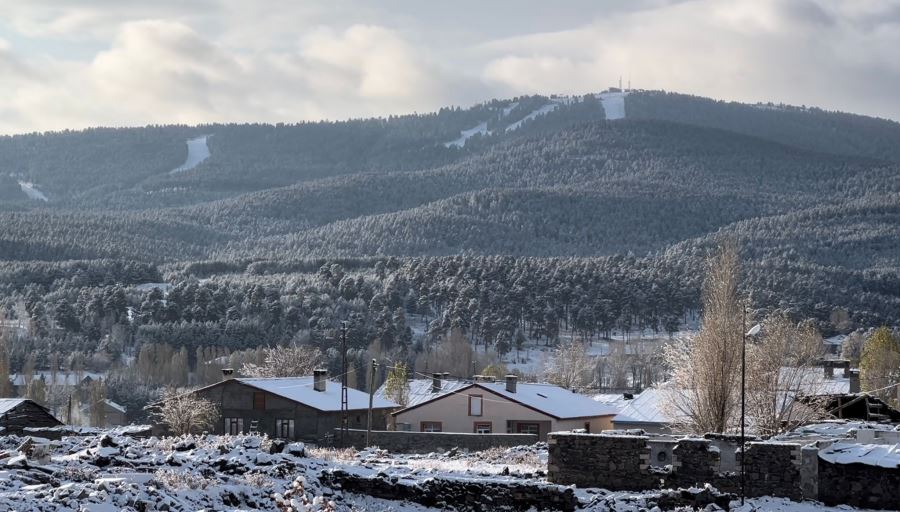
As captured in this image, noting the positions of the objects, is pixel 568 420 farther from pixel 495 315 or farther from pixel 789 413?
pixel 495 315

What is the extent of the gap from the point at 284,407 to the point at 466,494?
146 ft

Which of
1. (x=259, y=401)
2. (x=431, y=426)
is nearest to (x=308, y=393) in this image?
(x=259, y=401)

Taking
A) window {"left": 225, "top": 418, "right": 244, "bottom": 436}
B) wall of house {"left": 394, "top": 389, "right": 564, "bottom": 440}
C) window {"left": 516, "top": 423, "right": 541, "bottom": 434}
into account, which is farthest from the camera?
window {"left": 225, "top": 418, "right": 244, "bottom": 436}

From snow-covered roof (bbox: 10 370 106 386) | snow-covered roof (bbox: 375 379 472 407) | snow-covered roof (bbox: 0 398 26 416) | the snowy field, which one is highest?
snow-covered roof (bbox: 10 370 106 386)

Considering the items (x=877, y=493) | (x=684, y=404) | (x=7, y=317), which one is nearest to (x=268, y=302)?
(x=7, y=317)

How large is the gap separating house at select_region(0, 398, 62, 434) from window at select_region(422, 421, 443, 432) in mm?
19288

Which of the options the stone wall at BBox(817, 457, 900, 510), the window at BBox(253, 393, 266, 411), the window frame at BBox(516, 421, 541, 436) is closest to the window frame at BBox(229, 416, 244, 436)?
the window at BBox(253, 393, 266, 411)

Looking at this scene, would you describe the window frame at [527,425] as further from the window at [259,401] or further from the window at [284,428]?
the window at [259,401]

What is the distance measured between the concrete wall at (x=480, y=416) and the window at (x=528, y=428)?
0.50 feet

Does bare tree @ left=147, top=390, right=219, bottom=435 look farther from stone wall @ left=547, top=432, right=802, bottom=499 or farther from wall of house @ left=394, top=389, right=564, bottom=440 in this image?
stone wall @ left=547, top=432, right=802, bottom=499

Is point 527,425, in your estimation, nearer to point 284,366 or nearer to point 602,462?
point 602,462

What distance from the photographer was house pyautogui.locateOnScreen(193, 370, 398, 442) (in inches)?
2736

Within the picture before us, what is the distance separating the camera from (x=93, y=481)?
22.1 metres

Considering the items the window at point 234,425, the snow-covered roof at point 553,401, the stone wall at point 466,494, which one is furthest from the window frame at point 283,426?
the stone wall at point 466,494
